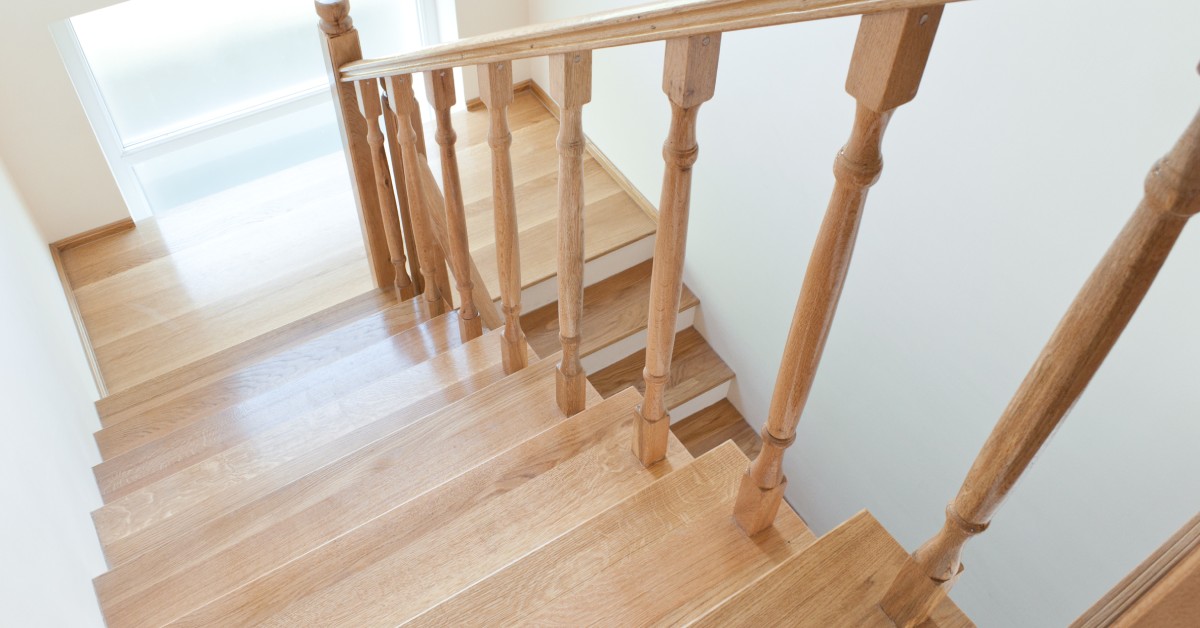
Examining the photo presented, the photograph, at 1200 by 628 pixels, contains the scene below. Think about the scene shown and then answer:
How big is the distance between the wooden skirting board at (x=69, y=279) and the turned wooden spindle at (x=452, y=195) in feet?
5.84

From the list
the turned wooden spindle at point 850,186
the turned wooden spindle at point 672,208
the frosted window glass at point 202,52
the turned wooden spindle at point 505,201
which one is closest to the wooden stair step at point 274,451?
the turned wooden spindle at point 505,201

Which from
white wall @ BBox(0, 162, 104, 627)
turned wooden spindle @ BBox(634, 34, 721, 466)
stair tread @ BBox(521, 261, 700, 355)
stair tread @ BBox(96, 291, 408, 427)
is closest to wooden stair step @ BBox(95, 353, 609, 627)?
white wall @ BBox(0, 162, 104, 627)

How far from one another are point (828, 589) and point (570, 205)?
0.69m

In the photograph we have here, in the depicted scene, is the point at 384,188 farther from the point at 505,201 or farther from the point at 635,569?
the point at 635,569

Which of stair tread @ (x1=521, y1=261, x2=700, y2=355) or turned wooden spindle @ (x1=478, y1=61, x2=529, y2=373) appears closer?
turned wooden spindle @ (x1=478, y1=61, x2=529, y2=373)

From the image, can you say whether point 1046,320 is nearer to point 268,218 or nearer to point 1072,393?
point 1072,393

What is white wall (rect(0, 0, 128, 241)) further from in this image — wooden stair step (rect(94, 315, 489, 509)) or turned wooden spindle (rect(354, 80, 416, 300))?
turned wooden spindle (rect(354, 80, 416, 300))

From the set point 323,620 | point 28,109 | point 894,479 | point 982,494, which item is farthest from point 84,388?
point 982,494

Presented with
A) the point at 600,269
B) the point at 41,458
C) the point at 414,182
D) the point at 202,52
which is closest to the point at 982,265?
the point at 414,182

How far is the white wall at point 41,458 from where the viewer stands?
1386mm

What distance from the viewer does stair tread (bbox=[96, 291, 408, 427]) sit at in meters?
2.59

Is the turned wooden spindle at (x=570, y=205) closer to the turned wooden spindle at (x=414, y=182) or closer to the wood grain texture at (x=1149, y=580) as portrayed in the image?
the turned wooden spindle at (x=414, y=182)

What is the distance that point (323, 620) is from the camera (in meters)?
1.39

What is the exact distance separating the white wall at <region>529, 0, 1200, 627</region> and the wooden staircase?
98cm
